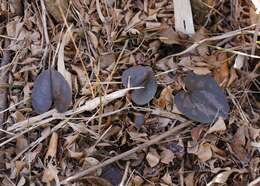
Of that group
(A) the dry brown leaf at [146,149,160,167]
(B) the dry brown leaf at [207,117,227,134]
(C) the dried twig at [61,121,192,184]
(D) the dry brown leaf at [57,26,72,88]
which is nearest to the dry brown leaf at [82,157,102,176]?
(C) the dried twig at [61,121,192,184]

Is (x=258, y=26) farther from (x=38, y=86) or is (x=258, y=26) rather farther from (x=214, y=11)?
(x=38, y=86)

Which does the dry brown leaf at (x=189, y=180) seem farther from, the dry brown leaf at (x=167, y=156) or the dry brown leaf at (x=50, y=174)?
the dry brown leaf at (x=50, y=174)

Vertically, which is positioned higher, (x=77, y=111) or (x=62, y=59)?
(x=62, y=59)

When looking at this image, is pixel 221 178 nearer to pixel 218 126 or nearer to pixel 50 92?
pixel 218 126

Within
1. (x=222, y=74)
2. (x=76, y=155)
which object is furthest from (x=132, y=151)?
(x=222, y=74)

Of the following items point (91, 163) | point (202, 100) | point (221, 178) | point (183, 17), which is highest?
point (183, 17)

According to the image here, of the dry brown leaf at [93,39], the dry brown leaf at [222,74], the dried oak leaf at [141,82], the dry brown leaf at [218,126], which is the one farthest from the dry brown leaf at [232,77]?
the dry brown leaf at [93,39]

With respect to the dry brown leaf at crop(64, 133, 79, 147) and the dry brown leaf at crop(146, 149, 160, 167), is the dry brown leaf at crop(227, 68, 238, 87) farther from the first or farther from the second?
the dry brown leaf at crop(64, 133, 79, 147)

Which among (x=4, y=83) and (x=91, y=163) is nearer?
(x=91, y=163)
